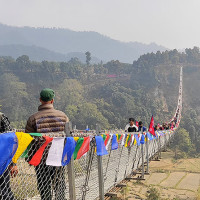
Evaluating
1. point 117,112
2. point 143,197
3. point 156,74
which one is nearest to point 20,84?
point 117,112

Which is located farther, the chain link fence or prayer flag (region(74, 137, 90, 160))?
prayer flag (region(74, 137, 90, 160))

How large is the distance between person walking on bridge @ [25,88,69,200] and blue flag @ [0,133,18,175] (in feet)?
2.21

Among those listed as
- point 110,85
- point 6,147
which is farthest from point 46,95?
point 110,85

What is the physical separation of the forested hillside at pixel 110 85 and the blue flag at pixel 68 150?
185ft

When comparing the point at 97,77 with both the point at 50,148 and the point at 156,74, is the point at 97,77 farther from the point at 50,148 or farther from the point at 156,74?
the point at 50,148

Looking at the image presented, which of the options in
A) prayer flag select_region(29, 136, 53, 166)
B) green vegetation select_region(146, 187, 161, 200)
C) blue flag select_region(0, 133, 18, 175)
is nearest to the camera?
blue flag select_region(0, 133, 18, 175)

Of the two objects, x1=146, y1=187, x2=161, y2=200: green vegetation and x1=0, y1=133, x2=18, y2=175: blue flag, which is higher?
x1=0, y1=133, x2=18, y2=175: blue flag

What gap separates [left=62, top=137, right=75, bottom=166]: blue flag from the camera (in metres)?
2.58

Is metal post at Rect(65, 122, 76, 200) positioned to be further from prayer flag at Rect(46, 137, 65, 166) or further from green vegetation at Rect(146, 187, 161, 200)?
green vegetation at Rect(146, 187, 161, 200)

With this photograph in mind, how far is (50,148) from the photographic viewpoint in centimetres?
247

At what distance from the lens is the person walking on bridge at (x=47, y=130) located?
2.74m

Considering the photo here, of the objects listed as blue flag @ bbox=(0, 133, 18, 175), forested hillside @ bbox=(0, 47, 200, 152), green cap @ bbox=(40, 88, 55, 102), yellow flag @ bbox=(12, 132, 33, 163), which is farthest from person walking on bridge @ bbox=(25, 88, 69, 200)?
forested hillside @ bbox=(0, 47, 200, 152)

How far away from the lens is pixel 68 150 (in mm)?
2598

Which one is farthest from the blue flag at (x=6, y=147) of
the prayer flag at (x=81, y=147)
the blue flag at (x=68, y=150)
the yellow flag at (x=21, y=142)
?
the prayer flag at (x=81, y=147)
